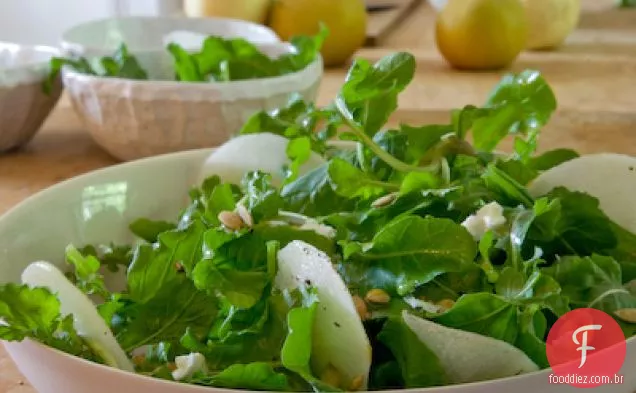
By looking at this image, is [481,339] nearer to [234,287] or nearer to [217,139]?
[234,287]

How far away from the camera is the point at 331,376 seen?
43 centimetres

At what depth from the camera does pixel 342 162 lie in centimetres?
56

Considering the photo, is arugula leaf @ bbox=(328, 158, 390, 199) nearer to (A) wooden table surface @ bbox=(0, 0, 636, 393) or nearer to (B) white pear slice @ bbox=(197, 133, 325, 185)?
(B) white pear slice @ bbox=(197, 133, 325, 185)

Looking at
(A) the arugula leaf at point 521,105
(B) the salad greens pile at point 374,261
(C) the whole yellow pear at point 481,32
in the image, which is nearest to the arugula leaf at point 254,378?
(B) the salad greens pile at point 374,261

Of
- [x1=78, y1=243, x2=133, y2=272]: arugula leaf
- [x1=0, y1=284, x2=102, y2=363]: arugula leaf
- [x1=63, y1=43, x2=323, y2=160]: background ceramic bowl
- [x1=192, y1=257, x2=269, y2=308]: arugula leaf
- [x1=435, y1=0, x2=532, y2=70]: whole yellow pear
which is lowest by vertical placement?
[x1=435, y1=0, x2=532, y2=70]: whole yellow pear

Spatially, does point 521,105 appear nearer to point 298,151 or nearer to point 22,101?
point 298,151

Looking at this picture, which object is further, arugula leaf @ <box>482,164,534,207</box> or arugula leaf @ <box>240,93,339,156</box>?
arugula leaf @ <box>240,93,339,156</box>

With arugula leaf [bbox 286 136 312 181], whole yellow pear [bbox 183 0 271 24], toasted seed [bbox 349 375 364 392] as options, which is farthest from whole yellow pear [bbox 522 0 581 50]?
toasted seed [bbox 349 375 364 392]

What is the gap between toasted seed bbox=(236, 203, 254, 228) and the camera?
52 centimetres

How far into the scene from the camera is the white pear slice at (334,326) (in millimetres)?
415

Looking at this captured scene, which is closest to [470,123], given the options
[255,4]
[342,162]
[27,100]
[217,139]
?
[342,162]

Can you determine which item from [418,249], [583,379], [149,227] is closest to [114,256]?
[149,227]

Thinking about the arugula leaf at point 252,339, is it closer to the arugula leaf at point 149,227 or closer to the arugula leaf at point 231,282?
the arugula leaf at point 231,282

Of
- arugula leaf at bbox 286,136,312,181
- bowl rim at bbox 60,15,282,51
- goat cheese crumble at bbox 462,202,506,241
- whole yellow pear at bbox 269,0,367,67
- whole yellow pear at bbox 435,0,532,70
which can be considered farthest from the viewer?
whole yellow pear at bbox 269,0,367,67
